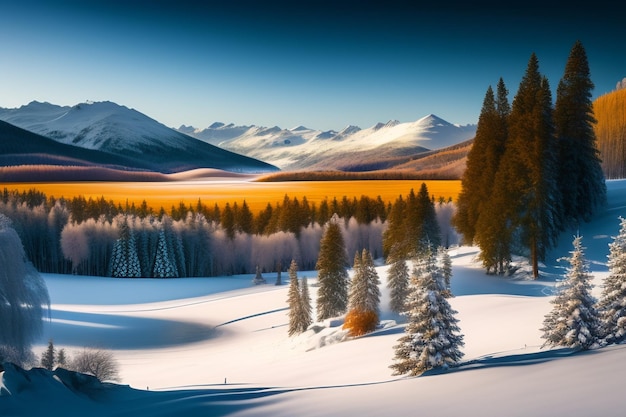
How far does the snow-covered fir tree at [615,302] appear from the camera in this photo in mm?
16734

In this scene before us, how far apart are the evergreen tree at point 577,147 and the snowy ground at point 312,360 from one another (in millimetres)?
2232

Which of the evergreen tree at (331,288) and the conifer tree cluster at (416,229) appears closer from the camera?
the evergreen tree at (331,288)

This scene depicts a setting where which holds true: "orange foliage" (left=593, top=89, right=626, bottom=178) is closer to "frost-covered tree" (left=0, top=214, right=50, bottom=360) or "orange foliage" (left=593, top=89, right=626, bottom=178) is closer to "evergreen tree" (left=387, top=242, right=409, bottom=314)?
"evergreen tree" (left=387, top=242, right=409, bottom=314)

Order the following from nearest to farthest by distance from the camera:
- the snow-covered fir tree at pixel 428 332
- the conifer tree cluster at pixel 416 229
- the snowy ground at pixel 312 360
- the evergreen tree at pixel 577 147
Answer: the snowy ground at pixel 312 360 → the snow-covered fir tree at pixel 428 332 → the evergreen tree at pixel 577 147 → the conifer tree cluster at pixel 416 229

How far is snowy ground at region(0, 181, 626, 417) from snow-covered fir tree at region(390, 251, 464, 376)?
0.98 meters

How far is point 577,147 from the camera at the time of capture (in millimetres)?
47062

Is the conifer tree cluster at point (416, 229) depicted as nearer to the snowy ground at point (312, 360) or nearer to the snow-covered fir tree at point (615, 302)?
the snowy ground at point (312, 360)

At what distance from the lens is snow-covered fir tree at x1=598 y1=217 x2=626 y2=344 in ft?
54.9

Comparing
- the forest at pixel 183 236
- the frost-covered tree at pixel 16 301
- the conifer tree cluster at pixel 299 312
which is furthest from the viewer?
the forest at pixel 183 236

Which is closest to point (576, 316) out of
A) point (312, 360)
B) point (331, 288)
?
point (312, 360)

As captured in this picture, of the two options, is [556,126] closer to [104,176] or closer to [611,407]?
[611,407]

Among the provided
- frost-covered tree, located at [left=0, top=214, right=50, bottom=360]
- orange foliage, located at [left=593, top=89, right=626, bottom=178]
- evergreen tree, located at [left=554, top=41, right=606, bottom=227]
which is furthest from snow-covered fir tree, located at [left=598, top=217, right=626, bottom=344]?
orange foliage, located at [left=593, top=89, right=626, bottom=178]

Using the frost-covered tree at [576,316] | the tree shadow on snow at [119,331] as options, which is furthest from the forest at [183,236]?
the frost-covered tree at [576,316]

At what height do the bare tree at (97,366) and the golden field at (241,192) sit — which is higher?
the golden field at (241,192)
